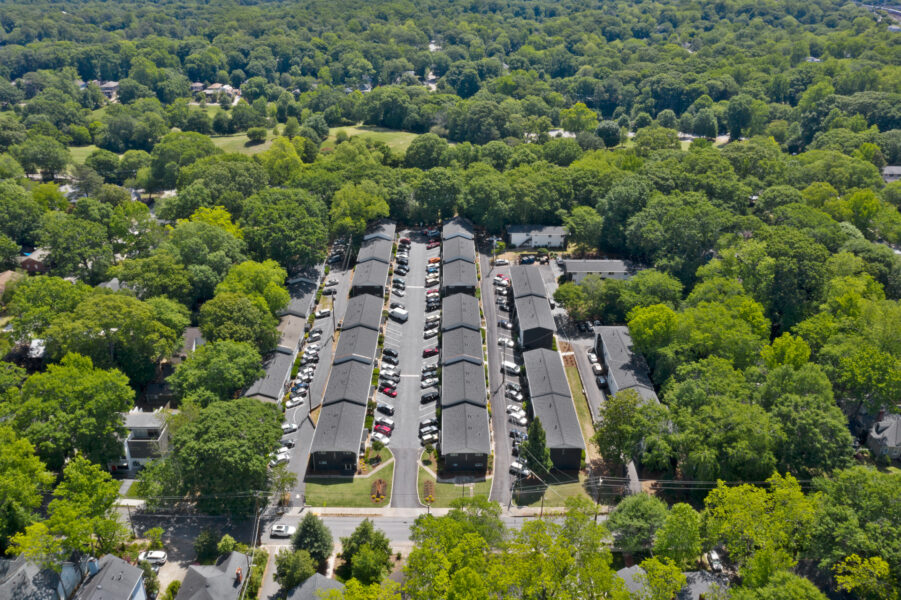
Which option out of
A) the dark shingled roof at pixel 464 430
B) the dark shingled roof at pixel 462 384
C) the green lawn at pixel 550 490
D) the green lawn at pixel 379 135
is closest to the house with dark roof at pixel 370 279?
the dark shingled roof at pixel 462 384

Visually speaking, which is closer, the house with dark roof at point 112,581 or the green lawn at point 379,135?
the house with dark roof at point 112,581

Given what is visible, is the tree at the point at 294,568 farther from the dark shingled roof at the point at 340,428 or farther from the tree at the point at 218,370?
the tree at the point at 218,370

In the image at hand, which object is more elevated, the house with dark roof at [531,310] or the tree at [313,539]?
the tree at [313,539]

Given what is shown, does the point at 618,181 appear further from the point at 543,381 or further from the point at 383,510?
the point at 383,510

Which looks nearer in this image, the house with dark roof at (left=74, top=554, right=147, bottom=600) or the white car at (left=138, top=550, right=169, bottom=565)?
the house with dark roof at (left=74, top=554, right=147, bottom=600)

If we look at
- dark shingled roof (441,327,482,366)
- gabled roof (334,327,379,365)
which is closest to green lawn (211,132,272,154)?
gabled roof (334,327,379,365)

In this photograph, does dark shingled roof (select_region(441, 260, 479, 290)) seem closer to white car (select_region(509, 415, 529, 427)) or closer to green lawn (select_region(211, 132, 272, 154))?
white car (select_region(509, 415, 529, 427))

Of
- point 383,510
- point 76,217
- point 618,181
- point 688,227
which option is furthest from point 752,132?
point 76,217
